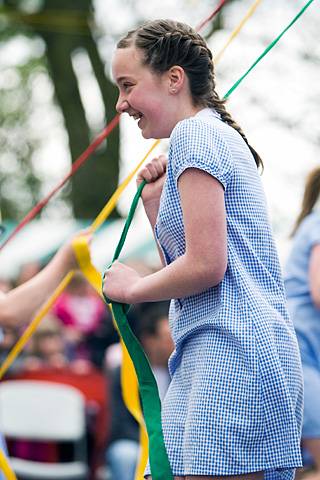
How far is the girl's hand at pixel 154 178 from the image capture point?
9.34ft

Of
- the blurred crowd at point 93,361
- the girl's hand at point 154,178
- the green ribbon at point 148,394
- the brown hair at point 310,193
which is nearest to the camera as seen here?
the green ribbon at point 148,394

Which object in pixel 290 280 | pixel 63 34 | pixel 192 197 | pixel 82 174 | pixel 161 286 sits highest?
pixel 192 197

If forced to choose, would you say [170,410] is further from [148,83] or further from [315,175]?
[315,175]

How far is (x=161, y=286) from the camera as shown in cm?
255

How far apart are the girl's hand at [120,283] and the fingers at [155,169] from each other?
273mm

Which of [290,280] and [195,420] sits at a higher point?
[195,420]

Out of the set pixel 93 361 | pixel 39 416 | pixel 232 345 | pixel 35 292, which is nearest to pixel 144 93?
pixel 232 345

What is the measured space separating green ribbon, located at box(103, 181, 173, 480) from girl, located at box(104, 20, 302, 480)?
3 cm

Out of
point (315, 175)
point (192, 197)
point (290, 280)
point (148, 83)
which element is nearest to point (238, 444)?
point (192, 197)

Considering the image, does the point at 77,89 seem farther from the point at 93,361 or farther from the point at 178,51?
the point at 178,51

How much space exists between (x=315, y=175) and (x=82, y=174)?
968 centimetres

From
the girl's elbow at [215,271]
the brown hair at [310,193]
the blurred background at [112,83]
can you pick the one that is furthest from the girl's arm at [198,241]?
the blurred background at [112,83]

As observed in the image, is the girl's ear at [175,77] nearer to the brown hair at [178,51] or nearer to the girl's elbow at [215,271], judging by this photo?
the brown hair at [178,51]

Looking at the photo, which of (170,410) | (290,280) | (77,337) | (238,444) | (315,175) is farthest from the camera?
(77,337)
